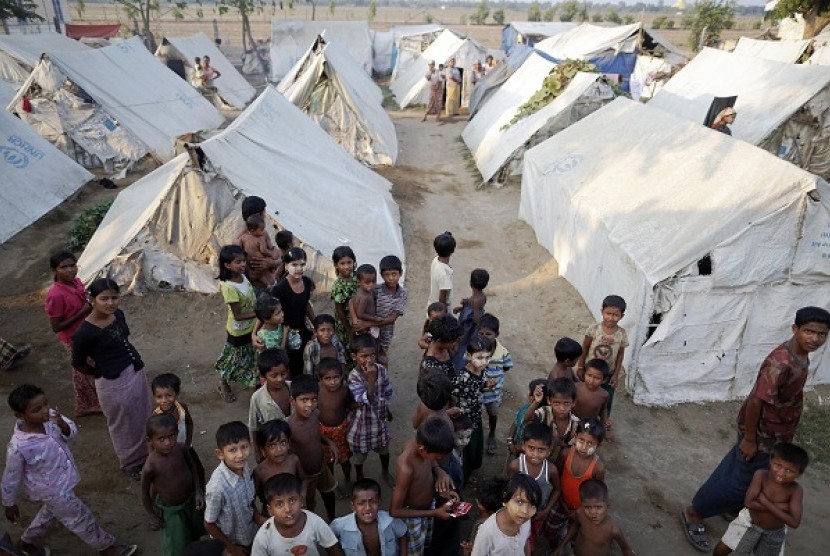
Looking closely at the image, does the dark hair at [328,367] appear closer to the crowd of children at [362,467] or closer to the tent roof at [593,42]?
the crowd of children at [362,467]

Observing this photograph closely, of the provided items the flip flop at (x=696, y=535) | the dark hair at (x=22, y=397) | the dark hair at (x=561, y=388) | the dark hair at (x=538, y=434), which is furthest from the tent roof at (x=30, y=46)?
the flip flop at (x=696, y=535)

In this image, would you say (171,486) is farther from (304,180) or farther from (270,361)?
(304,180)

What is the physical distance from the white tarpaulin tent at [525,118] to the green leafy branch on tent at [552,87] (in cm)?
18

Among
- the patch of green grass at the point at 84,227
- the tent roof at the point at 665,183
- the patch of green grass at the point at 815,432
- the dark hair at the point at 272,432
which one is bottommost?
the patch of green grass at the point at 84,227

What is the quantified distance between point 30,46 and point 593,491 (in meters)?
18.5

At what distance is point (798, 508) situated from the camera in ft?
9.95

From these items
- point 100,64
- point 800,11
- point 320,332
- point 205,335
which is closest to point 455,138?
point 100,64

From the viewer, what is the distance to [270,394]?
3.56 m

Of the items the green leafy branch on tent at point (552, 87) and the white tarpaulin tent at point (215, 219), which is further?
the green leafy branch on tent at point (552, 87)

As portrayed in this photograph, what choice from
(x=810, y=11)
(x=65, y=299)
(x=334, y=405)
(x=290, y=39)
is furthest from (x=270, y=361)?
(x=810, y=11)

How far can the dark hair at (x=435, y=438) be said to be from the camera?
2.83 metres

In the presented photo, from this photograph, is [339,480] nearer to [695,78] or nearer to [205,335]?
[205,335]

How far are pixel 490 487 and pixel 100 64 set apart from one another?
43.0ft

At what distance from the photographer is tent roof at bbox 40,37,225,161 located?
11086 mm
